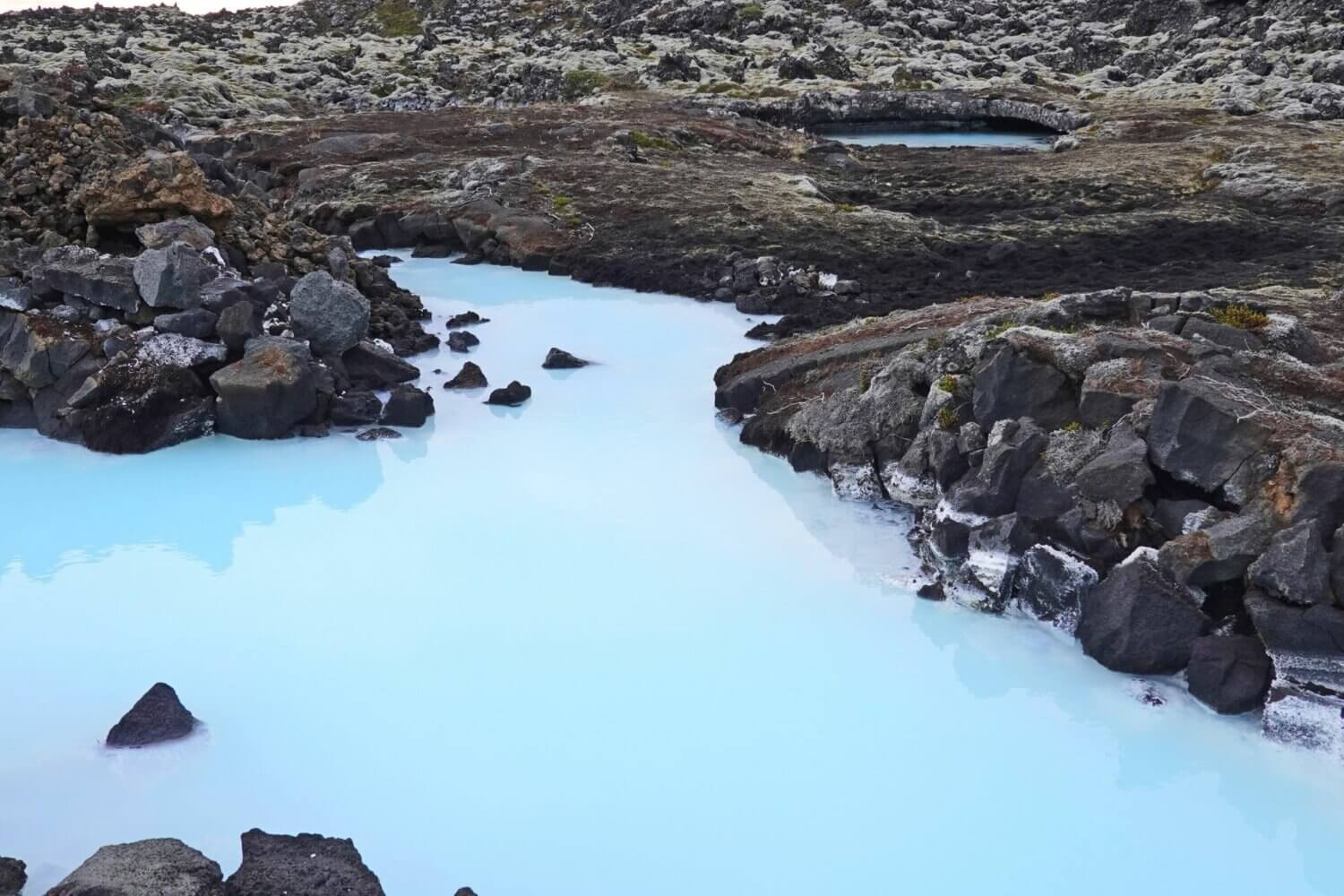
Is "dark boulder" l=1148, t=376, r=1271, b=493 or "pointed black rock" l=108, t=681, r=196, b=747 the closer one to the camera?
"pointed black rock" l=108, t=681, r=196, b=747

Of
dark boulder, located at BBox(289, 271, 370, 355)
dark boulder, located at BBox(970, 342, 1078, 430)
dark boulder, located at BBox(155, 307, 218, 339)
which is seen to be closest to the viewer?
dark boulder, located at BBox(970, 342, 1078, 430)

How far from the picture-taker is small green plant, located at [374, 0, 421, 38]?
12131 centimetres

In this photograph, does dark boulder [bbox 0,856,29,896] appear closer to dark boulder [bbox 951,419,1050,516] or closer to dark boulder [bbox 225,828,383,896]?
dark boulder [bbox 225,828,383,896]

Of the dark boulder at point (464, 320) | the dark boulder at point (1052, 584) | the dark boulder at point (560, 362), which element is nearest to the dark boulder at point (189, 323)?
the dark boulder at point (560, 362)

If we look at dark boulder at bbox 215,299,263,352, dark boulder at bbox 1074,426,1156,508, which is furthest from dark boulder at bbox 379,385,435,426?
dark boulder at bbox 1074,426,1156,508

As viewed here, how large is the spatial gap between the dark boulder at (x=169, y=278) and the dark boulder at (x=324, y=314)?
185 cm

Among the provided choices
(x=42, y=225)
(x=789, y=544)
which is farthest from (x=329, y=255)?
(x=789, y=544)

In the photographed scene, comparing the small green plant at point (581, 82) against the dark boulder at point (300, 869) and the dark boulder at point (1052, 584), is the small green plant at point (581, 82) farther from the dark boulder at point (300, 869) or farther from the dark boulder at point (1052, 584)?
the dark boulder at point (300, 869)

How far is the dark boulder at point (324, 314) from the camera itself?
73.0ft

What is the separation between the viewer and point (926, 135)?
2928 inches

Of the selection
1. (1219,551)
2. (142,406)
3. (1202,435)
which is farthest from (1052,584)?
(142,406)

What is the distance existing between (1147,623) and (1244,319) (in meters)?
7.35

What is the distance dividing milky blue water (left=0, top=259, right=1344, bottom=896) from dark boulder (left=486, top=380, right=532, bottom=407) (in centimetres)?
331

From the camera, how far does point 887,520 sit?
17109 millimetres
